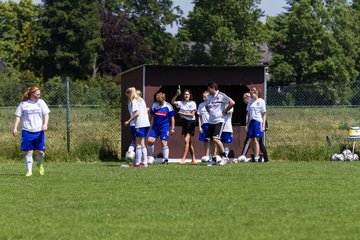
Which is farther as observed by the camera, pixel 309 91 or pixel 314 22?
pixel 314 22

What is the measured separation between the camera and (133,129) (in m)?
17.6

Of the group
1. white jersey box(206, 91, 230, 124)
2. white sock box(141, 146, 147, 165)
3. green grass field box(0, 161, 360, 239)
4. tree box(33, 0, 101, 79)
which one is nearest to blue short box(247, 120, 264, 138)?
white jersey box(206, 91, 230, 124)

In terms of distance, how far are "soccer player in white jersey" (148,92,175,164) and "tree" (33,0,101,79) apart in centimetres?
5215

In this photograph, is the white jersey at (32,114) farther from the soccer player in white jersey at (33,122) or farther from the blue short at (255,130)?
the blue short at (255,130)

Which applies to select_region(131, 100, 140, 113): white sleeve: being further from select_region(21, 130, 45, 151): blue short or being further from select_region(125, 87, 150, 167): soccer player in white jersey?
select_region(21, 130, 45, 151): blue short

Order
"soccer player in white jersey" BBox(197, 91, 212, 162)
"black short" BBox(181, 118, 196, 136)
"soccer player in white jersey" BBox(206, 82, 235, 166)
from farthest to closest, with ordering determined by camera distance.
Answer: "black short" BBox(181, 118, 196, 136) < "soccer player in white jersey" BBox(197, 91, 212, 162) < "soccer player in white jersey" BBox(206, 82, 235, 166)

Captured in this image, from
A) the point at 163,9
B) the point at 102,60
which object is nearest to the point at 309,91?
the point at 102,60

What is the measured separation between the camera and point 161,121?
1894 cm

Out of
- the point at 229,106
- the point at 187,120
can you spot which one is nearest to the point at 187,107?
the point at 187,120

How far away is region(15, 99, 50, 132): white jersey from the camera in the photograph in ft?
48.9

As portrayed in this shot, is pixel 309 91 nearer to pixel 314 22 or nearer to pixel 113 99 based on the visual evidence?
pixel 113 99

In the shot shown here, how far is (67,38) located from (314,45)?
20.3 metres

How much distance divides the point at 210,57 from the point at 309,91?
140 ft

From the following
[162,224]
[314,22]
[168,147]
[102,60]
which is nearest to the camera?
[162,224]
